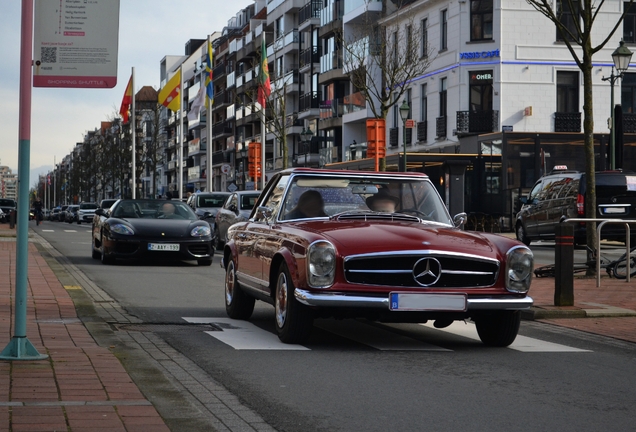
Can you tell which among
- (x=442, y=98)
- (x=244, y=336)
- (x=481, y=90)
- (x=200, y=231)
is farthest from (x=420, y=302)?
(x=442, y=98)

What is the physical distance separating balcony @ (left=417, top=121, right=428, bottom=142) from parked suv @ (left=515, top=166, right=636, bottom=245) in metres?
24.5

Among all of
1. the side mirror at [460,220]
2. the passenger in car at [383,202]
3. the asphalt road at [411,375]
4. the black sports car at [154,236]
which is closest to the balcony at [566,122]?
the black sports car at [154,236]

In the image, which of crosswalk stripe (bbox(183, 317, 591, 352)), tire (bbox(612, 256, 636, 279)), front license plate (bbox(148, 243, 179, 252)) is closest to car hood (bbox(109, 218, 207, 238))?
front license plate (bbox(148, 243, 179, 252))

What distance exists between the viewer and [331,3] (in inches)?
2901

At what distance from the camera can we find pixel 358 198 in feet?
34.1

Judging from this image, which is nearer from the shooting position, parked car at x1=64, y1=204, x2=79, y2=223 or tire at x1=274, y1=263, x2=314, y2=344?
tire at x1=274, y1=263, x2=314, y2=344

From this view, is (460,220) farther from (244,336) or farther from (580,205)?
(580,205)

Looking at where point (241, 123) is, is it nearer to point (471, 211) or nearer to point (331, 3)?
point (331, 3)

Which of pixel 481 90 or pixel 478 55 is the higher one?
pixel 478 55

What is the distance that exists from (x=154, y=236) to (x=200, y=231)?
0.92 m

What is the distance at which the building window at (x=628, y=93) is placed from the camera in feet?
169

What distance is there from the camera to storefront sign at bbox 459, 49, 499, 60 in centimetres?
5081

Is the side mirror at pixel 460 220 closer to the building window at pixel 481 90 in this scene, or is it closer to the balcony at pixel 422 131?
the building window at pixel 481 90

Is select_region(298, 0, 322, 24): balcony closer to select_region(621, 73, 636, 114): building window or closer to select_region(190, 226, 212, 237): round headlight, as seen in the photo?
select_region(621, 73, 636, 114): building window
